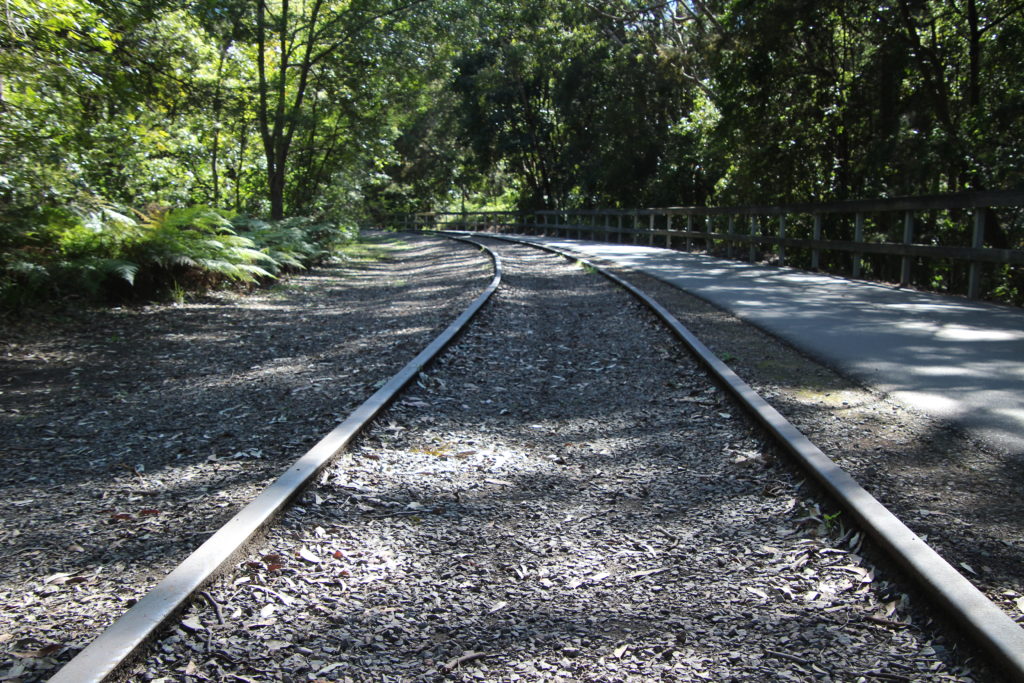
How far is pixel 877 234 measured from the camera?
17984 mm

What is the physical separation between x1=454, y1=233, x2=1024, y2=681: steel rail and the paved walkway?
1091mm

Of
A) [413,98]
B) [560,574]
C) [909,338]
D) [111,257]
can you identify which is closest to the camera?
[560,574]

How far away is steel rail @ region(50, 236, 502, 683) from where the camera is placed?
214 centimetres

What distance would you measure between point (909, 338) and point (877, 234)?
1216cm

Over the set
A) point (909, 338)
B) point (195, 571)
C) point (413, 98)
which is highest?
point (413, 98)

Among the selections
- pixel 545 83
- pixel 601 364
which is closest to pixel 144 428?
pixel 601 364

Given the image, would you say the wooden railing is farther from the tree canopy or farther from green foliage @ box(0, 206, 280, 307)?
green foliage @ box(0, 206, 280, 307)

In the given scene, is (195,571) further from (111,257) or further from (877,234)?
(877,234)

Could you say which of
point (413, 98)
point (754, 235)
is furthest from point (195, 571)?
point (413, 98)

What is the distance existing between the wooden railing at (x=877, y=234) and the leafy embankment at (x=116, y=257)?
8.95 meters

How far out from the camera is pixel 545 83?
40562mm

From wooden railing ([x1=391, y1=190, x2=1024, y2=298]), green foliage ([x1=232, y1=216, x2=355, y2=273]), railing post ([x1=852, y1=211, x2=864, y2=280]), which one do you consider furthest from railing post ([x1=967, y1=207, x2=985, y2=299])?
green foliage ([x1=232, y1=216, x2=355, y2=273])

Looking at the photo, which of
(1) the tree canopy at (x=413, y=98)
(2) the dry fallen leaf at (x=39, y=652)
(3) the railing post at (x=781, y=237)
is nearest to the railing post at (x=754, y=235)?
(3) the railing post at (x=781, y=237)

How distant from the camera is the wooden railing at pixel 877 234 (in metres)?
9.26
